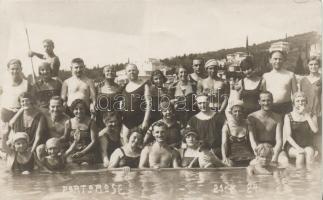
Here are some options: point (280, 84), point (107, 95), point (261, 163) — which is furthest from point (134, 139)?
point (280, 84)

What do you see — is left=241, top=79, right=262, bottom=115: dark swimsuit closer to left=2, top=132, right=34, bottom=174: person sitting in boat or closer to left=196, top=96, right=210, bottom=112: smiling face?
left=196, top=96, right=210, bottom=112: smiling face

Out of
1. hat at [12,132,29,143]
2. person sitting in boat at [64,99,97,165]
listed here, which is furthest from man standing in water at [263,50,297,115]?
hat at [12,132,29,143]

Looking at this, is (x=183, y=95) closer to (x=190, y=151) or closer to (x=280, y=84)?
(x=190, y=151)

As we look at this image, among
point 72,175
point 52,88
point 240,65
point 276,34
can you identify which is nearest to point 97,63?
point 52,88

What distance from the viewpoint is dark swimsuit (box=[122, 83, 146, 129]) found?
9.99 feet

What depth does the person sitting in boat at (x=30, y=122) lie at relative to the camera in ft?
10.0

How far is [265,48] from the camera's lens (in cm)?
312

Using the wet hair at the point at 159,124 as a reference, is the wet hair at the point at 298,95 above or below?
above

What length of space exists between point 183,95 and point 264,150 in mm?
623

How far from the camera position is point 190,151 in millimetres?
3049

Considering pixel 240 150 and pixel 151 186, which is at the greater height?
pixel 240 150

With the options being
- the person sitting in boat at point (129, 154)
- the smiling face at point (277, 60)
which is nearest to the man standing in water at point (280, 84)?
the smiling face at point (277, 60)

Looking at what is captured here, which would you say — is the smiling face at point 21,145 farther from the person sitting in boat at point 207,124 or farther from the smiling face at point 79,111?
the person sitting in boat at point 207,124

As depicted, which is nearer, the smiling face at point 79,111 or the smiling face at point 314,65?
the smiling face at point 79,111
